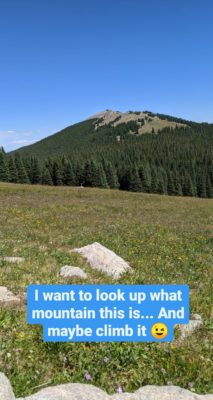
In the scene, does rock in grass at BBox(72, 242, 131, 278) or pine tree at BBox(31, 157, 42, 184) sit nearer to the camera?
rock in grass at BBox(72, 242, 131, 278)

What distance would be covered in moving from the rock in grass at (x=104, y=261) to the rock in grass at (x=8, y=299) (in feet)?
13.6

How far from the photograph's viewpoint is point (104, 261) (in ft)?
44.0

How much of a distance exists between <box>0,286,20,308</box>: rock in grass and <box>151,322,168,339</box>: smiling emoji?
11.2ft

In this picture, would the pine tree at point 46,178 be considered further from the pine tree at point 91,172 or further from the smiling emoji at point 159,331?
the smiling emoji at point 159,331

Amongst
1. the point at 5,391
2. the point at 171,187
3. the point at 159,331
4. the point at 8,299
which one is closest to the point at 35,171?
the point at 171,187

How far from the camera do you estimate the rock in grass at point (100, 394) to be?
187 inches

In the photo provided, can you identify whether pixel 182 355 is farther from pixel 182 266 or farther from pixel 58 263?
pixel 182 266

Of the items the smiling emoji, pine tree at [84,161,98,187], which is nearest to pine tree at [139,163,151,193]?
→ pine tree at [84,161,98,187]

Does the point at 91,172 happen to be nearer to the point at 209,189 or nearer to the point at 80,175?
the point at 80,175

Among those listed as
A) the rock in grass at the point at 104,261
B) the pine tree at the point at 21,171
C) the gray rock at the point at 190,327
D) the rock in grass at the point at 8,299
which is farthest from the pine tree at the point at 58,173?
the gray rock at the point at 190,327

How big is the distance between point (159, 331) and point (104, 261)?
7.65 m

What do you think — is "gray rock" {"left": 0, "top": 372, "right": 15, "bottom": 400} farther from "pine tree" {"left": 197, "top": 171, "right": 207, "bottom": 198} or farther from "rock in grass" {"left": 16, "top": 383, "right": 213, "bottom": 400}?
"pine tree" {"left": 197, "top": 171, "right": 207, "bottom": 198}

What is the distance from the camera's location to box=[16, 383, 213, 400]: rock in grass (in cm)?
474

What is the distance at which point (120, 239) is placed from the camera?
20.6 meters
